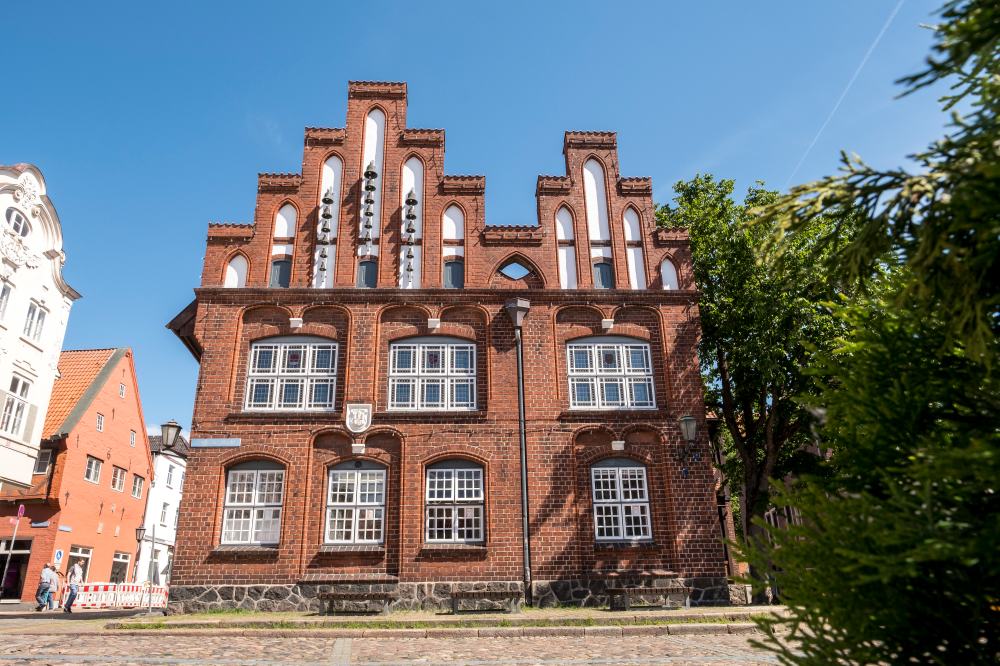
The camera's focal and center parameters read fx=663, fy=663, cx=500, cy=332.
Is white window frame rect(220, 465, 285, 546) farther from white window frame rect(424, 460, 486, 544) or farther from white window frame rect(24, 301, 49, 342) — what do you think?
white window frame rect(24, 301, 49, 342)

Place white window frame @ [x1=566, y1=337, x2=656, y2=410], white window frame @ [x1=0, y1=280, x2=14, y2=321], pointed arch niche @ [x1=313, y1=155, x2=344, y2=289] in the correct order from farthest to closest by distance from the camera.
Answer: white window frame @ [x1=0, y1=280, x2=14, y2=321] → pointed arch niche @ [x1=313, y1=155, x2=344, y2=289] → white window frame @ [x1=566, y1=337, x2=656, y2=410]

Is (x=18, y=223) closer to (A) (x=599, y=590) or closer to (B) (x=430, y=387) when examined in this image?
(B) (x=430, y=387)

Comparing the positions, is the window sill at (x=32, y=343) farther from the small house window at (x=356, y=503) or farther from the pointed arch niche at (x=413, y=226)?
the pointed arch niche at (x=413, y=226)

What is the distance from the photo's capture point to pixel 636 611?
49.7ft

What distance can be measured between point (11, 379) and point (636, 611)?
2467 centimetres

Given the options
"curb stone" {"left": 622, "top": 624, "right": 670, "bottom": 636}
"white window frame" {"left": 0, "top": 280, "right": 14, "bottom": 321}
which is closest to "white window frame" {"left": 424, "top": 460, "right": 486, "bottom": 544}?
"curb stone" {"left": 622, "top": 624, "right": 670, "bottom": 636}

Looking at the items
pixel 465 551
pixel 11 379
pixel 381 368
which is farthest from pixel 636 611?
pixel 11 379

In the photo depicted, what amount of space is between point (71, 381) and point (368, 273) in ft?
77.2

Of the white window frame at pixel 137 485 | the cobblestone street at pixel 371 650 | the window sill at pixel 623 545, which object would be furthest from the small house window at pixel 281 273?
the white window frame at pixel 137 485

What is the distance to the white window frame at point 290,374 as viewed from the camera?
18.4 metres

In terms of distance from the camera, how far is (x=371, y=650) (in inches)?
427

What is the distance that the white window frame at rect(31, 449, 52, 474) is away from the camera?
2886 centimetres

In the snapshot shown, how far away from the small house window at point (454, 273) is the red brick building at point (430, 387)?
0.05 m

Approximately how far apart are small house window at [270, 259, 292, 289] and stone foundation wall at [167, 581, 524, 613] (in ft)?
27.2
